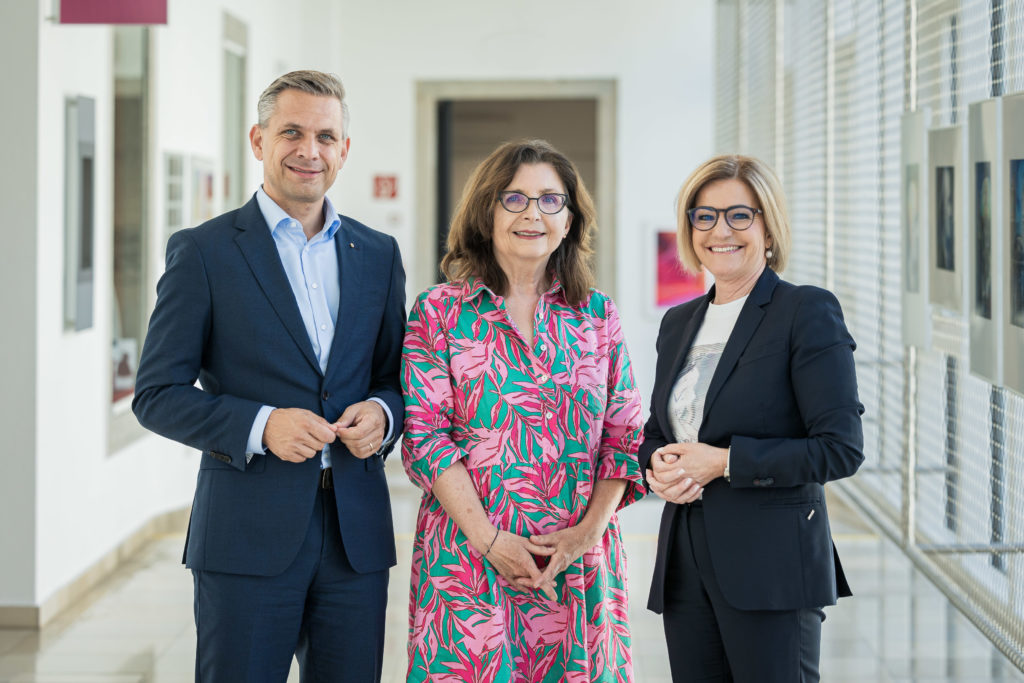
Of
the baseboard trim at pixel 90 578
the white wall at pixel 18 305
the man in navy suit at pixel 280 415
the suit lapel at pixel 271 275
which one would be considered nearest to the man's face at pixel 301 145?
the man in navy suit at pixel 280 415

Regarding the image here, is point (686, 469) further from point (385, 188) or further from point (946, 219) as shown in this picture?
point (385, 188)

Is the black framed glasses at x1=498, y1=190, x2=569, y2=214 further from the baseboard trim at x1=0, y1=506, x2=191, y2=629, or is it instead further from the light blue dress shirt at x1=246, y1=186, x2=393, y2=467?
the baseboard trim at x1=0, y1=506, x2=191, y2=629

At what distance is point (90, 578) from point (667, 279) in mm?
5571

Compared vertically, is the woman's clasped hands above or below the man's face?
below

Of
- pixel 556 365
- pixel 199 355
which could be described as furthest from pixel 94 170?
pixel 556 365

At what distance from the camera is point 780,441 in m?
2.32

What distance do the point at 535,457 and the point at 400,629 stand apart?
244cm

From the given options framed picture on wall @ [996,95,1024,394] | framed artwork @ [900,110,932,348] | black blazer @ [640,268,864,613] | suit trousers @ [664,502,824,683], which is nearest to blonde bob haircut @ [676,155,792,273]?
black blazer @ [640,268,864,613]

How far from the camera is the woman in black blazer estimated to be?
2311 mm

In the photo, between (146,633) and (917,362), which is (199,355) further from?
(917,362)

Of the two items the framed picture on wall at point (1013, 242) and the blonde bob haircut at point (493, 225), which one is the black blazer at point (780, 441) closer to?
the blonde bob haircut at point (493, 225)

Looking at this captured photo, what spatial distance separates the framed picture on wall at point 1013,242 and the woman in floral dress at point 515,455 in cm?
136

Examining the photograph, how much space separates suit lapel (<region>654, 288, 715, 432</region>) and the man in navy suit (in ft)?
1.92

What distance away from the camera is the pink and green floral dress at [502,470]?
2.43 metres
